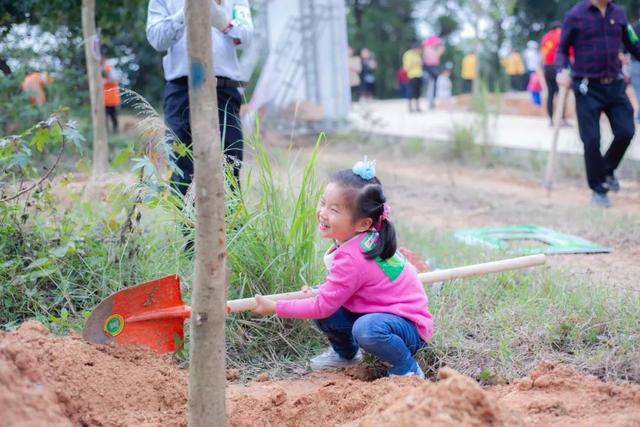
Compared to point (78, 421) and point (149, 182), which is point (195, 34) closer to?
point (78, 421)

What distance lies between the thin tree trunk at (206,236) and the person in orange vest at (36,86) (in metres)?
6.97

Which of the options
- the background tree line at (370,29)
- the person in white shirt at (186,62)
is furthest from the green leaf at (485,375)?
the background tree line at (370,29)

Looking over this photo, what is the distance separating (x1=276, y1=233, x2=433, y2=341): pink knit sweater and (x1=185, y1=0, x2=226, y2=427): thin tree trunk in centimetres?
83

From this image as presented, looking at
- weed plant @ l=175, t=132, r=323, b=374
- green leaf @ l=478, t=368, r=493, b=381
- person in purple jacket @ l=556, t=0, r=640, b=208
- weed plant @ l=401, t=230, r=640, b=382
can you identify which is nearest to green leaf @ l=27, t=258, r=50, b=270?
weed plant @ l=175, t=132, r=323, b=374

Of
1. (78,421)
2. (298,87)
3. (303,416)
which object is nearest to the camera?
(78,421)

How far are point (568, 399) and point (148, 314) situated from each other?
1565mm

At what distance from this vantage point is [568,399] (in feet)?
8.31

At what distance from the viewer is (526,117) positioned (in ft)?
54.9

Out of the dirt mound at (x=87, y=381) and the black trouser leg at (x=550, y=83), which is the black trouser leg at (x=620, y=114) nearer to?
the dirt mound at (x=87, y=381)

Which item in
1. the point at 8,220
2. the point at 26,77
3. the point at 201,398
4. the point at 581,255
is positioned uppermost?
the point at 26,77

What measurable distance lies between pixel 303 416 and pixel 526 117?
15.0m

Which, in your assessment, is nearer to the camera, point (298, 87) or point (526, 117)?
point (298, 87)

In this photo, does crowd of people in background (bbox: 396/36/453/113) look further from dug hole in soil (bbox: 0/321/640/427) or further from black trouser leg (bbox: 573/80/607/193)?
dug hole in soil (bbox: 0/321/640/427)

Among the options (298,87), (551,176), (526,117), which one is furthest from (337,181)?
(526,117)
